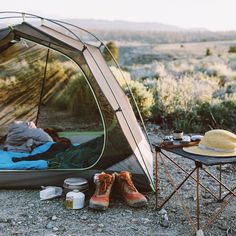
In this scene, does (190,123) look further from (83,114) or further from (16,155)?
(16,155)

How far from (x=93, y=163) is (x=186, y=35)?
60.4 metres

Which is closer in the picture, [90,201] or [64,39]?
[90,201]

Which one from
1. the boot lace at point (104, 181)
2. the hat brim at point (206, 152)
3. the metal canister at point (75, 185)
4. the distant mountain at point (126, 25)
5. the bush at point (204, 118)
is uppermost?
the hat brim at point (206, 152)

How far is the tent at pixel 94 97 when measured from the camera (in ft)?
14.3

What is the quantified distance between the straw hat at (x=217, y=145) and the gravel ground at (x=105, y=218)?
22.8 inches

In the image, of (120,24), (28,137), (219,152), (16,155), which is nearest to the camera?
(219,152)

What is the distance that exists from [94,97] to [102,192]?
1.14 metres

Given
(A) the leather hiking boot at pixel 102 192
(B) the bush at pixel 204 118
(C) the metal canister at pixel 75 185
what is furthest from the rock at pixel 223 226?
(B) the bush at pixel 204 118

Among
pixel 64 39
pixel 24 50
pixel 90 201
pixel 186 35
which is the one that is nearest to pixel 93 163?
pixel 90 201

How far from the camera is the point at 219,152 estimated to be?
3.53m

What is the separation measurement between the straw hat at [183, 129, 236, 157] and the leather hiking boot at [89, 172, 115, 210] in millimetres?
771

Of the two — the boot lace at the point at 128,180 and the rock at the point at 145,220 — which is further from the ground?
the boot lace at the point at 128,180

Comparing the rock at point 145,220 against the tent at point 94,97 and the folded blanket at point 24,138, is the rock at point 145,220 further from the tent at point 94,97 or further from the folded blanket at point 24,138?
the folded blanket at point 24,138

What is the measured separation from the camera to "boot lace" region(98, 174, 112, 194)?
13.1 feet
